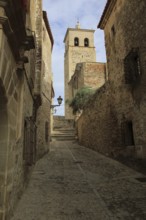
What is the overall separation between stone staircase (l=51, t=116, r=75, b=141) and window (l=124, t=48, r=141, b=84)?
12.9 metres

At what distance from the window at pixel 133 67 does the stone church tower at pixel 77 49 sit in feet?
98.4

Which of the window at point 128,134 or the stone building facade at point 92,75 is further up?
the stone building facade at point 92,75

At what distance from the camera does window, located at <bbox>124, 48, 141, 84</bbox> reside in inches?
331

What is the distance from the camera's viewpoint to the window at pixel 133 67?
8.40 m

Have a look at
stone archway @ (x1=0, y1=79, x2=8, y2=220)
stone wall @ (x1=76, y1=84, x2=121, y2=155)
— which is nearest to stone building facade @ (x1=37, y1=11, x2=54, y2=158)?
stone wall @ (x1=76, y1=84, x2=121, y2=155)

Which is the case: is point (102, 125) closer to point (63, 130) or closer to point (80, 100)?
point (80, 100)

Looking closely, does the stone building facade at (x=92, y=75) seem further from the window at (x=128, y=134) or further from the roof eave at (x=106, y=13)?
the window at (x=128, y=134)

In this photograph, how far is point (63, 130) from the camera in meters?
25.6

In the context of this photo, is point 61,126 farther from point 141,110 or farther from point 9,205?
point 9,205

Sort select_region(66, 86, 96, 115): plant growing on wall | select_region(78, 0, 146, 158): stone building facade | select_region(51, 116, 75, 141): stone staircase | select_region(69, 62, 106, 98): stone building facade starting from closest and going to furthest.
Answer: select_region(78, 0, 146, 158): stone building facade
select_region(66, 86, 96, 115): plant growing on wall
select_region(51, 116, 75, 141): stone staircase
select_region(69, 62, 106, 98): stone building facade

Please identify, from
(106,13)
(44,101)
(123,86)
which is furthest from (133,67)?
(44,101)

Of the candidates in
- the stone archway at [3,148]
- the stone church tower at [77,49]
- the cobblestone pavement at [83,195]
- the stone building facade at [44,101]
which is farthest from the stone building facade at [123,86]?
the stone church tower at [77,49]

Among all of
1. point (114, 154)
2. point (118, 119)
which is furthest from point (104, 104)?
point (114, 154)

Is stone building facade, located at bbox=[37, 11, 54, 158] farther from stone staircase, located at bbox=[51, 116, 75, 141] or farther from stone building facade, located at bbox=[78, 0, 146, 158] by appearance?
stone staircase, located at bbox=[51, 116, 75, 141]
